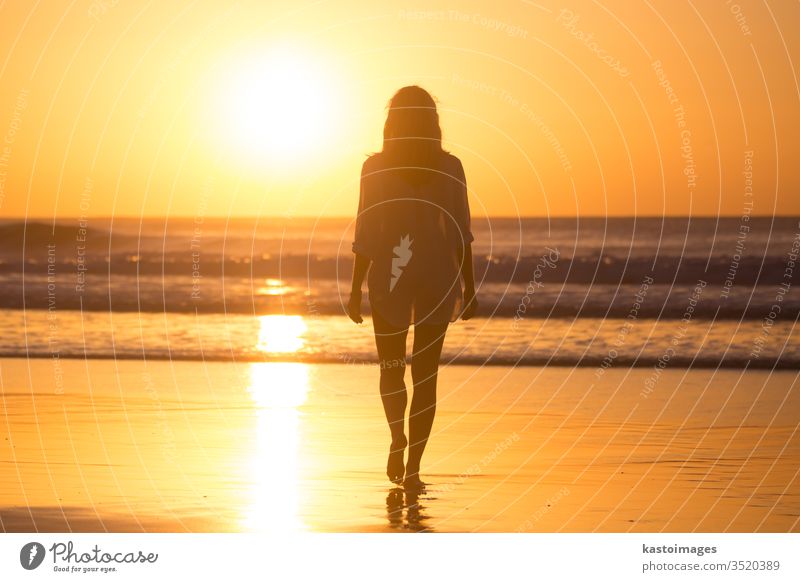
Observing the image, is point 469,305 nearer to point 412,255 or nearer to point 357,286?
point 412,255

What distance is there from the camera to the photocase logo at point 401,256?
28.1 ft

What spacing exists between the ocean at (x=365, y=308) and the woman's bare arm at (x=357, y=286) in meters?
6.58

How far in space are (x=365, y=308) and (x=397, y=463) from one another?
1578cm

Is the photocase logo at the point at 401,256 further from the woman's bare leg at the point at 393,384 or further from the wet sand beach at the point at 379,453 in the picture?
the wet sand beach at the point at 379,453

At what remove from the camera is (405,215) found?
8.53 meters

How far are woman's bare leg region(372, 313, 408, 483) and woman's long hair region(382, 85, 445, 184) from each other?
3.29ft

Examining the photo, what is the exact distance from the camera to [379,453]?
9.62 meters

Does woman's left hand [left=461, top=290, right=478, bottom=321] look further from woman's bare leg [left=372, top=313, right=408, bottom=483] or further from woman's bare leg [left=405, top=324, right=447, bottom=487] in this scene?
woman's bare leg [left=372, top=313, right=408, bottom=483]

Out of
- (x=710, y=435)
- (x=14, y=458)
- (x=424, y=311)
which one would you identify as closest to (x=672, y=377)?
(x=710, y=435)

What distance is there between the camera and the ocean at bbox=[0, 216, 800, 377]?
16375 millimetres
